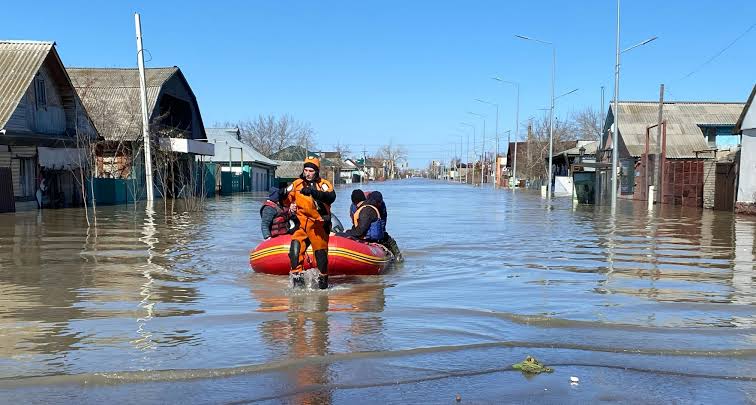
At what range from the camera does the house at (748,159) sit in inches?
1073

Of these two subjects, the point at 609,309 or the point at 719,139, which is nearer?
the point at 609,309

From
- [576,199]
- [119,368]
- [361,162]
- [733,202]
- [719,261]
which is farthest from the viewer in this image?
[361,162]

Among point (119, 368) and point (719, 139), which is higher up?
point (719, 139)

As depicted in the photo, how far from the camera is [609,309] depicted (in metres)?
8.39

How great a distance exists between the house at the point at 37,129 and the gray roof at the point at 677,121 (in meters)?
34.3

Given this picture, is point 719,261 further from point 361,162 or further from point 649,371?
point 361,162

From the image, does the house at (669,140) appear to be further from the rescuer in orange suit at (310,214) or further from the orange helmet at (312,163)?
the orange helmet at (312,163)

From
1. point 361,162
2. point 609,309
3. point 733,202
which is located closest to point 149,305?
point 609,309

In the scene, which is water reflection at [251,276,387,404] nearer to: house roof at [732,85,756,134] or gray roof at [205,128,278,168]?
house roof at [732,85,756,134]

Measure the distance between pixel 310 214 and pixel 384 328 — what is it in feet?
7.61

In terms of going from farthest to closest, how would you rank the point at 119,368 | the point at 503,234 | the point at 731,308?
the point at 503,234 → the point at 731,308 → the point at 119,368

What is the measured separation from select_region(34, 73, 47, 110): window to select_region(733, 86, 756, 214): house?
91.3 feet

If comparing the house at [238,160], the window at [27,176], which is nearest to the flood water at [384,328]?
the window at [27,176]

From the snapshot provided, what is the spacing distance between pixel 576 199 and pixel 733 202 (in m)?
10.3
